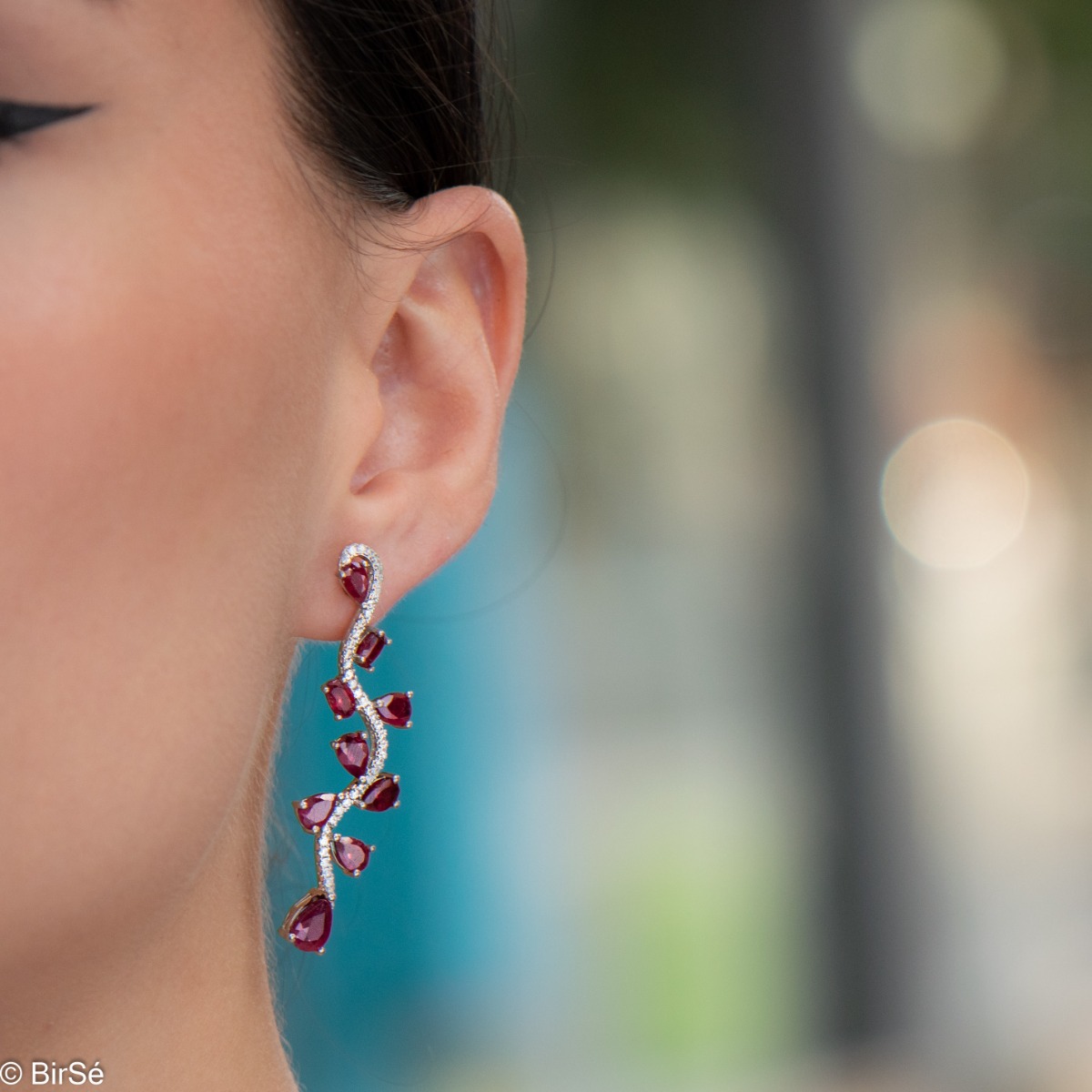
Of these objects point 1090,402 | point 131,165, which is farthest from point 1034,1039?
point 131,165

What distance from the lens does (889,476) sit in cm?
318

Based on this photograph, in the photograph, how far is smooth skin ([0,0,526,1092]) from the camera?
73cm

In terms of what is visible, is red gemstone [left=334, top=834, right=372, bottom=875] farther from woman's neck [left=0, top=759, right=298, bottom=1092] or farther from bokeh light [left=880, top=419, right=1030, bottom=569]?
bokeh light [left=880, top=419, right=1030, bottom=569]

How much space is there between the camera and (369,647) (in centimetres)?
93

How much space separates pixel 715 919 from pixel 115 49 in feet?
8.91

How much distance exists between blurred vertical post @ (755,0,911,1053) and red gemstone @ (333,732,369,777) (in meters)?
2.30

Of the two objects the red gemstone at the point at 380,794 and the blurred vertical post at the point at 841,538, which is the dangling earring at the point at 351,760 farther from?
the blurred vertical post at the point at 841,538

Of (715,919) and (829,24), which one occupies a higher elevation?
(829,24)

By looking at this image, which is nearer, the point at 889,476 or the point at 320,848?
the point at 320,848

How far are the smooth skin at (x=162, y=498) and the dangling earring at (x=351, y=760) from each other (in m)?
0.02

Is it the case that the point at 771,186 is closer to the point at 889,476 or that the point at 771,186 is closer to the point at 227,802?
the point at 889,476

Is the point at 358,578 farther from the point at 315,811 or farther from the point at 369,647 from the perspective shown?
the point at 315,811

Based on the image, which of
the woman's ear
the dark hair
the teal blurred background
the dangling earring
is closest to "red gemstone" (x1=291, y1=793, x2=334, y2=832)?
the dangling earring

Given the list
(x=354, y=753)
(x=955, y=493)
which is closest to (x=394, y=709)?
(x=354, y=753)
